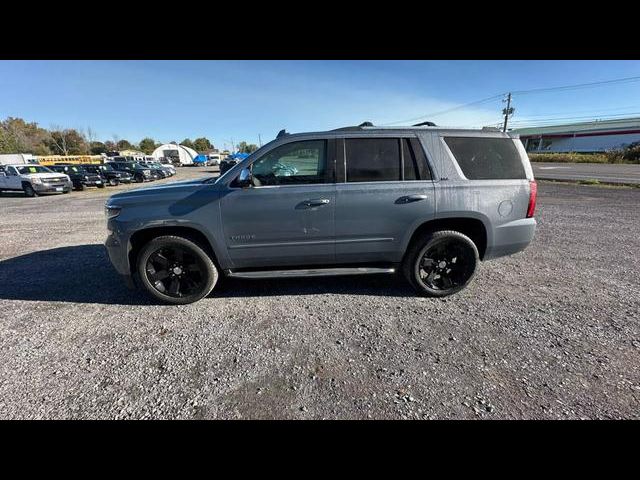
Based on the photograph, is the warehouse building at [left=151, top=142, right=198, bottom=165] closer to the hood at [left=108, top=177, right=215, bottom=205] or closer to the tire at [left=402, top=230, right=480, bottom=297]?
the hood at [left=108, top=177, right=215, bottom=205]

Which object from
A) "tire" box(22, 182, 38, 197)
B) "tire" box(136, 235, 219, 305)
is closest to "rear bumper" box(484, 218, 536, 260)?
"tire" box(136, 235, 219, 305)

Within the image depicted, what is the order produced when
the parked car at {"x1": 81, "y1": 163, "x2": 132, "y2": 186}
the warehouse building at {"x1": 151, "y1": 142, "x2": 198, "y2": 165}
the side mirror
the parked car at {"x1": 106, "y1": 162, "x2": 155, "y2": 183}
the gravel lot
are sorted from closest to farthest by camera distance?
the gravel lot < the side mirror < the parked car at {"x1": 81, "y1": 163, "x2": 132, "y2": 186} < the parked car at {"x1": 106, "y1": 162, "x2": 155, "y2": 183} < the warehouse building at {"x1": 151, "y1": 142, "x2": 198, "y2": 165}

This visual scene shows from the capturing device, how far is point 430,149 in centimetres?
328

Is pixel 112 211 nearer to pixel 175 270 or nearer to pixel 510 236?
pixel 175 270

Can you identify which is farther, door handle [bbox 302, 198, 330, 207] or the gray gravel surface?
the gray gravel surface

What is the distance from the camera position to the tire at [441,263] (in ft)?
11.0

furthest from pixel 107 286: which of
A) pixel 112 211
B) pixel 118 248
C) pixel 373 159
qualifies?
pixel 373 159

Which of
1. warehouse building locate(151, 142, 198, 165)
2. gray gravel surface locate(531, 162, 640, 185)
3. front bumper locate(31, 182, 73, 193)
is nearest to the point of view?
front bumper locate(31, 182, 73, 193)

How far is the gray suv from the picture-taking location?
3117 millimetres

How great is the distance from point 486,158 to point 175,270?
153 inches

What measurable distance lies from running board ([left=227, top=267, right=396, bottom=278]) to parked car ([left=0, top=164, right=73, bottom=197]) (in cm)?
1748
